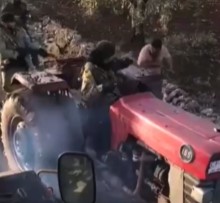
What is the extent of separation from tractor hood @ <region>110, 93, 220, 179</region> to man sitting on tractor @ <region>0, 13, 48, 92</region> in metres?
1.58

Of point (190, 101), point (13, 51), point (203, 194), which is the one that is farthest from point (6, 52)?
point (203, 194)

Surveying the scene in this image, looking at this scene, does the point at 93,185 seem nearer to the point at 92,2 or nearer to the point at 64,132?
the point at 64,132

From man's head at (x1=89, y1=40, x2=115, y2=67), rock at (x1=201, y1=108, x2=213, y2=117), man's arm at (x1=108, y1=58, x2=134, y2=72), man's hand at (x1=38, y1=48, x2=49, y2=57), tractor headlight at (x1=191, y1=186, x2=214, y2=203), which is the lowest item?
rock at (x1=201, y1=108, x2=213, y2=117)

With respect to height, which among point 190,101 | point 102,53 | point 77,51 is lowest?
point 190,101

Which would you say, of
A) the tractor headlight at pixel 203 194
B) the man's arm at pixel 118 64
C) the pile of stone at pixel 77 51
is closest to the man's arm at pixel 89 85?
the man's arm at pixel 118 64

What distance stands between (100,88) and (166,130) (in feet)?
3.53

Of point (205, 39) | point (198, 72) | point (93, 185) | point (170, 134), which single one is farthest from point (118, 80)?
point (205, 39)

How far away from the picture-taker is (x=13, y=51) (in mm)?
7414

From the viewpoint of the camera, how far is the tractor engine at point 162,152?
17.1 ft

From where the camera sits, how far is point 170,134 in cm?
546

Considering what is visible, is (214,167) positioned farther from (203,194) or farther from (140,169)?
(140,169)

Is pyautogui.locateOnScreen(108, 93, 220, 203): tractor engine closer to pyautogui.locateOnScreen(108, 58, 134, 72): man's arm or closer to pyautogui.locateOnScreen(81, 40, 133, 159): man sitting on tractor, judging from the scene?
pyautogui.locateOnScreen(81, 40, 133, 159): man sitting on tractor

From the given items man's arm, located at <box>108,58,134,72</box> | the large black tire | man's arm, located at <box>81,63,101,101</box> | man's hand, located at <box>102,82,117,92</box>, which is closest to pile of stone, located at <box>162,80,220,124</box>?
man's arm, located at <box>108,58,134,72</box>

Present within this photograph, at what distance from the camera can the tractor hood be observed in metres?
5.20
